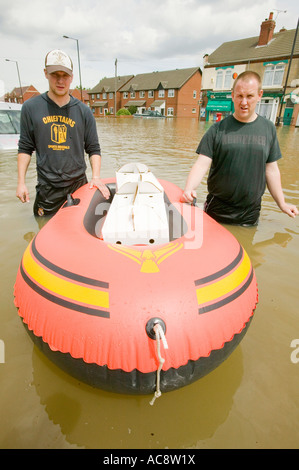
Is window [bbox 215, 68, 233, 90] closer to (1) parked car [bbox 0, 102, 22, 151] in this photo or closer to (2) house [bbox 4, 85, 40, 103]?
(1) parked car [bbox 0, 102, 22, 151]

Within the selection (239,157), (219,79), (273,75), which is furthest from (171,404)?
(219,79)

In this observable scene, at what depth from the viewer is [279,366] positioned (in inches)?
80.5

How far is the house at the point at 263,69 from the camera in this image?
26.6 meters

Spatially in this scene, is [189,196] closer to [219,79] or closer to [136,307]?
[136,307]

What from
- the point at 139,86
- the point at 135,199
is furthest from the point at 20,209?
the point at 139,86

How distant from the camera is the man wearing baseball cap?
9.88 feet

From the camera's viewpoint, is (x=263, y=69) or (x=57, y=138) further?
(x=263, y=69)

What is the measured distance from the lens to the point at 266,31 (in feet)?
104

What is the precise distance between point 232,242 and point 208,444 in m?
1.35

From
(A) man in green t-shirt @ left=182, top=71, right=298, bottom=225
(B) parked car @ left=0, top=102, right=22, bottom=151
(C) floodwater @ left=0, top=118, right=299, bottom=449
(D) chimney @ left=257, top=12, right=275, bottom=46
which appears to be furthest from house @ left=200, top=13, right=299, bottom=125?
(C) floodwater @ left=0, top=118, right=299, bottom=449

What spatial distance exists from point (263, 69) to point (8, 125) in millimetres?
32116

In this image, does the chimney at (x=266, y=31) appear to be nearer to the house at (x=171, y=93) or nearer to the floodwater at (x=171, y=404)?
the house at (x=171, y=93)

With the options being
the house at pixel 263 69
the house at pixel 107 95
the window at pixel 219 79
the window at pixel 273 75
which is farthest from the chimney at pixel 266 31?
the house at pixel 107 95

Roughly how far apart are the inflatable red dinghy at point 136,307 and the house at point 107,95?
58.7m
